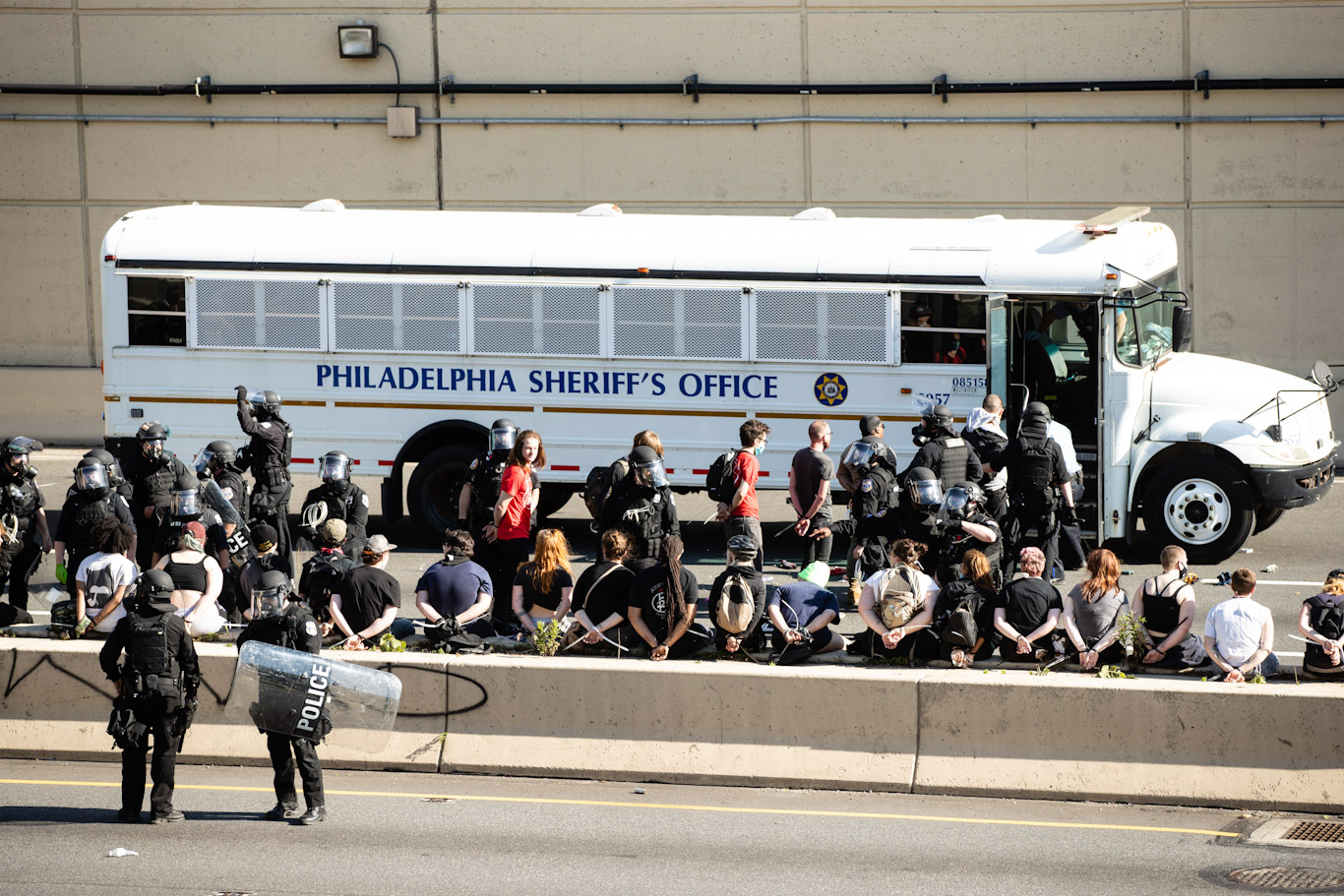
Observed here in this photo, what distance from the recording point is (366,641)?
994 centimetres

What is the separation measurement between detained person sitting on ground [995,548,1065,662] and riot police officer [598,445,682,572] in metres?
2.50

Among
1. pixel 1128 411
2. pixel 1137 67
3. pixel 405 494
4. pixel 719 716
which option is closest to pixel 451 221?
pixel 405 494

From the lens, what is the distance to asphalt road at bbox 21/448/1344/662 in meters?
13.0

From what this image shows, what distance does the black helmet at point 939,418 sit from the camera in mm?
12562

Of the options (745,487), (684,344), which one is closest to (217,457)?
(745,487)

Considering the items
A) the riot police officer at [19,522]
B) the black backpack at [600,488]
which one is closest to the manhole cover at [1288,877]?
the black backpack at [600,488]

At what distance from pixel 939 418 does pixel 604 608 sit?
378cm

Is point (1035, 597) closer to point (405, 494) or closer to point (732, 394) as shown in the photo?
point (732, 394)

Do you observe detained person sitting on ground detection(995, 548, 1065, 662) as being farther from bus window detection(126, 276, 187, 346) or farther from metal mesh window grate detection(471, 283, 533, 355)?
bus window detection(126, 276, 187, 346)

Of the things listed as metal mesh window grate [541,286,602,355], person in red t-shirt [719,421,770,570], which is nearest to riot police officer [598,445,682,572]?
person in red t-shirt [719,421,770,570]

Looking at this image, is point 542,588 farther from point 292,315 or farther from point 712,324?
point 292,315

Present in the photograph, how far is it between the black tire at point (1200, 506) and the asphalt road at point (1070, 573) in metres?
0.30

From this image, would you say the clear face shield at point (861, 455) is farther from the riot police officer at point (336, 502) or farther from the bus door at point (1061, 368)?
the riot police officer at point (336, 502)

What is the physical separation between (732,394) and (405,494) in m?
3.25
